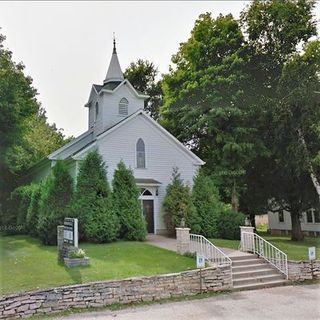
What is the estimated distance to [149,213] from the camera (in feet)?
70.0

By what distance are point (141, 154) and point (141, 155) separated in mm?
62

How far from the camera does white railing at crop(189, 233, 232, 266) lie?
12.3 meters

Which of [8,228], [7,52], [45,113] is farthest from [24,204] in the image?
[45,113]

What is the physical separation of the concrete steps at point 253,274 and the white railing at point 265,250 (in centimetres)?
21

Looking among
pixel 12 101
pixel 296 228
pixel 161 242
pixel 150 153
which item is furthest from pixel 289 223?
pixel 12 101

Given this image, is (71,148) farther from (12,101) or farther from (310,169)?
(310,169)

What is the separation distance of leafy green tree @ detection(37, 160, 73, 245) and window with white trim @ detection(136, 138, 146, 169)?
475cm

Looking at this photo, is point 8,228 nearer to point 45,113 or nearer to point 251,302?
point 251,302

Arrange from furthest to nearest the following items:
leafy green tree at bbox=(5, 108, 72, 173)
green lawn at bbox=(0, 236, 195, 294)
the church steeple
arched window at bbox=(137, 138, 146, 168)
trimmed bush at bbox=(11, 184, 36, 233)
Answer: leafy green tree at bbox=(5, 108, 72, 173)
the church steeple
trimmed bush at bbox=(11, 184, 36, 233)
arched window at bbox=(137, 138, 146, 168)
green lawn at bbox=(0, 236, 195, 294)

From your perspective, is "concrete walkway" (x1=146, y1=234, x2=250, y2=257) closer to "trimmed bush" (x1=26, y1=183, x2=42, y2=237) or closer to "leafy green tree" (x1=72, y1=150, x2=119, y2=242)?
"leafy green tree" (x1=72, y1=150, x2=119, y2=242)

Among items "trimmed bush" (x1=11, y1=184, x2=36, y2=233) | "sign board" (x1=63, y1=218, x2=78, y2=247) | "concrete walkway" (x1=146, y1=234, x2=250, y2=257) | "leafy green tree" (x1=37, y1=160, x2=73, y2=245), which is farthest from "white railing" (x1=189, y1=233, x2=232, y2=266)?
"trimmed bush" (x1=11, y1=184, x2=36, y2=233)

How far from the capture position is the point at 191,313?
30.0 feet

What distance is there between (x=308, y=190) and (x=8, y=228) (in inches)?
822

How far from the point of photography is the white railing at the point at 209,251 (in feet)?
40.5
